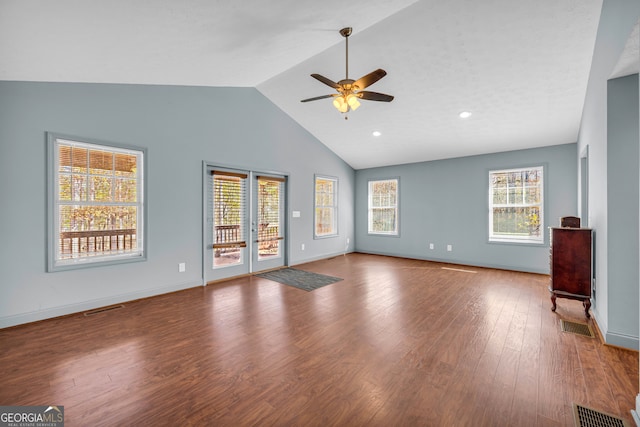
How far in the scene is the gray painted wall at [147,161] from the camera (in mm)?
2953

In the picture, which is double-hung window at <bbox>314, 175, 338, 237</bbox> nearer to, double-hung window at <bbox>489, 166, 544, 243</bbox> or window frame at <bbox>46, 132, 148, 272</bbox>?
double-hung window at <bbox>489, 166, 544, 243</bbox>

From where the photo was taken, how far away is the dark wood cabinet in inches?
125

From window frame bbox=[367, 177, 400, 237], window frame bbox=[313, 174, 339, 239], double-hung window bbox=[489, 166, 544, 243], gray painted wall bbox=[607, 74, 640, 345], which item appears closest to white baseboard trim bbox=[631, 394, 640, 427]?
gray painted wall bbox=[607, 74, 640, 345]

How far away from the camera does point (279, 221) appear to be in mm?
5934

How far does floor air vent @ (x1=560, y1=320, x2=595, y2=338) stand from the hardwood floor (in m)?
0.13

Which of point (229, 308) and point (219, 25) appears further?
point (229, 308)

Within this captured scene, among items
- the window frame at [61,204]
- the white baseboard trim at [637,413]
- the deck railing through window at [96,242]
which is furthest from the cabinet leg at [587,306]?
the deck railing through window at [96,242]

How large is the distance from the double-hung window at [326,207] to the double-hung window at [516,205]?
11.4 feet

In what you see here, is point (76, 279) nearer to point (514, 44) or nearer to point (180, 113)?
point (180, 113)

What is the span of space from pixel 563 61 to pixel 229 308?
5011 millimetres

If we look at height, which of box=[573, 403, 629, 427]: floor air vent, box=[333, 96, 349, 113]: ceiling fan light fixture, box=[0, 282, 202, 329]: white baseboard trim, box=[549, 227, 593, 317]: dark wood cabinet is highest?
box=[333, 96, 349, 113]: ceiling fan light fixture

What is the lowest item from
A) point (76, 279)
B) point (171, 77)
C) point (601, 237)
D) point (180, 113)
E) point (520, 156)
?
point (76, 279)

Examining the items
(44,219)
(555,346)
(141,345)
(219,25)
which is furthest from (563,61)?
(44,219)

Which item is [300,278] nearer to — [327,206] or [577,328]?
[327,206]
